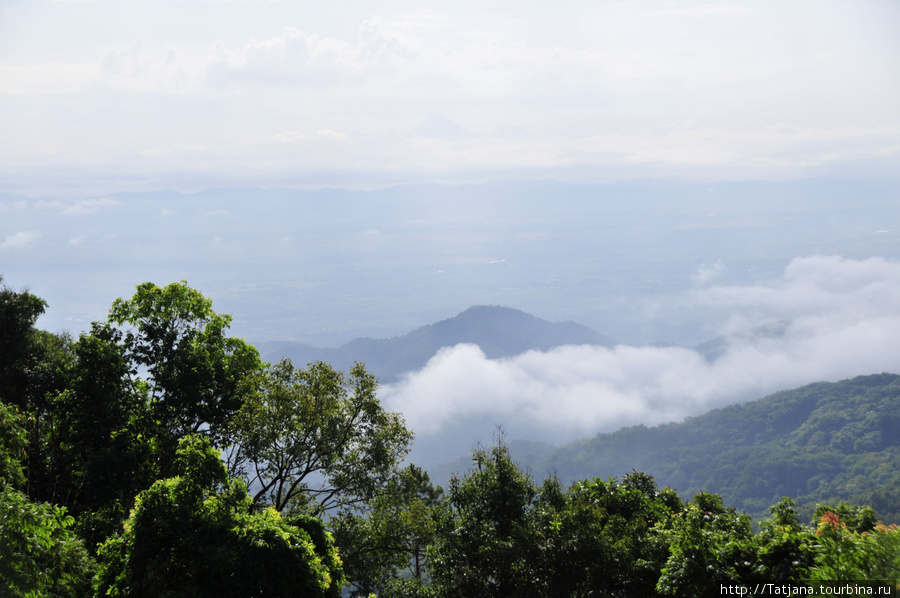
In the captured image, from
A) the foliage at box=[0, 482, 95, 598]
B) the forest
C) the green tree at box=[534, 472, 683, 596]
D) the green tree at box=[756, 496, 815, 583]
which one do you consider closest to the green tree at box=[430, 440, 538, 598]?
the forest

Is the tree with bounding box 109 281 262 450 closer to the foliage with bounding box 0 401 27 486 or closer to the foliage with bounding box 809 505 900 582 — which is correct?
the foliage with bounding box 0 401 27 486

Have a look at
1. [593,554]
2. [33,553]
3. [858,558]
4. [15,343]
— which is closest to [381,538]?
[593,554]

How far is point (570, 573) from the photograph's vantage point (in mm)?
15273

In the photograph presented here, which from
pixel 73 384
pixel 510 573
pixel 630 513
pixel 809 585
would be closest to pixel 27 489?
pixel 73 384

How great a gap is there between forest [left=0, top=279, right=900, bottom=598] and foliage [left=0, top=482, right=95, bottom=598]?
0.03 meters

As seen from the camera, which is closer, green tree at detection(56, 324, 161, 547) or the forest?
the forest

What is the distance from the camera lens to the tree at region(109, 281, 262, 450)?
21641 millimetres

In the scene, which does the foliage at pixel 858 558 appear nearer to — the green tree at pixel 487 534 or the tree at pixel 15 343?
the green tree at pixel 487 534

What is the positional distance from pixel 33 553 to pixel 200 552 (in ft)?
8.33

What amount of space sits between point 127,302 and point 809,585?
2198cm

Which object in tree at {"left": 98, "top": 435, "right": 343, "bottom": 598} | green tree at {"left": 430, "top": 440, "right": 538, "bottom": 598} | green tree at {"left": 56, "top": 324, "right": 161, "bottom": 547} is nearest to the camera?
tree at {"left": 98, "top": 435, "right": 343, "bottom": 598}

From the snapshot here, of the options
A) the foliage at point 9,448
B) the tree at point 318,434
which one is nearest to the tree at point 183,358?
the tree at point 318,434

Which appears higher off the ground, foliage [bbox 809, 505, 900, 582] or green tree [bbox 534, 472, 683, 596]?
foliage [bbox 809, 505, 900, 582]

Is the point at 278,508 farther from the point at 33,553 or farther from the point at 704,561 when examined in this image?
the point at 704,561
